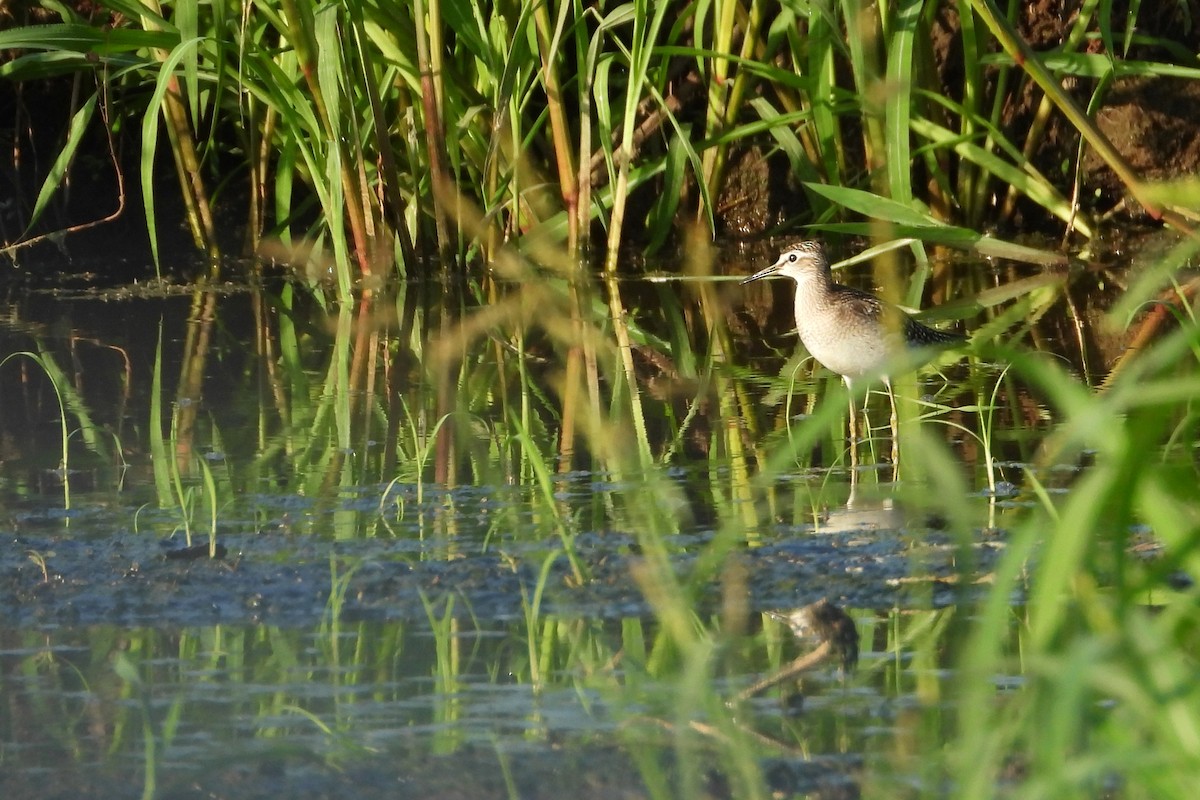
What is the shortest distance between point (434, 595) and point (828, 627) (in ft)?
2.36

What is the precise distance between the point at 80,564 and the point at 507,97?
153 inches

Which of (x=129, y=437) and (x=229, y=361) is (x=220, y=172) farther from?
(x=129, y=437)

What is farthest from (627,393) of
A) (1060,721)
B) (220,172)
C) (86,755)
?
(220,172)

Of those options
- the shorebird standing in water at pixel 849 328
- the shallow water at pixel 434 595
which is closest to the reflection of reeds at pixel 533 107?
the shorebird standing in water at pixel 849 328

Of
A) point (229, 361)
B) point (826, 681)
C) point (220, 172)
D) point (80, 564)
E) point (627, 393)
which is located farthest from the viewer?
point (220, 172)

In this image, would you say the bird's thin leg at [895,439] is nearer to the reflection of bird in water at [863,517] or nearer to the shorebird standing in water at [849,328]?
the shorebird standing in water at [849,328]

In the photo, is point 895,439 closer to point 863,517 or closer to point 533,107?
point 863,517

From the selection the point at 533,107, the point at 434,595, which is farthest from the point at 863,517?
the point at 533,107

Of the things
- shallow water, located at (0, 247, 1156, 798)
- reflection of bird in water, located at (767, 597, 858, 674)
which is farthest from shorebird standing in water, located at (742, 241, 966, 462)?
reflection of bird in water, located at (767, 597, 858, 674)

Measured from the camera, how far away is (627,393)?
4984 mm

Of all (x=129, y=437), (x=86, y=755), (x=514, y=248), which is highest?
(x=514, y=248)

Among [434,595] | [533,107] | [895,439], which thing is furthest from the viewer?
[533,107]

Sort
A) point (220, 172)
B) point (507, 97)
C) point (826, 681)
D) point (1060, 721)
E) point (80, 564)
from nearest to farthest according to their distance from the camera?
point (1060, 721) → point (826, 681) → point (80, 564) → point (507, 97) → point (220, 172)

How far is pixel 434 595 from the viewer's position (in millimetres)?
3062
